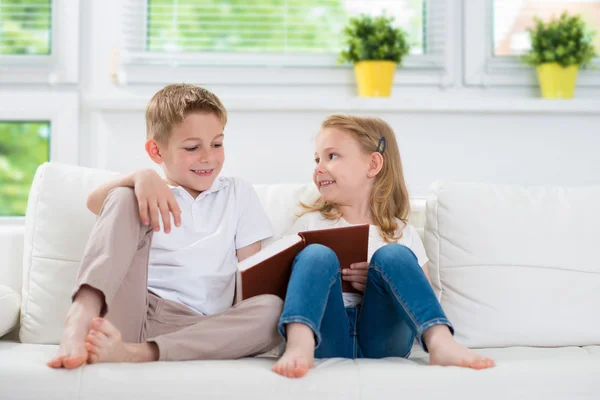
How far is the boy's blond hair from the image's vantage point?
5.41 ft

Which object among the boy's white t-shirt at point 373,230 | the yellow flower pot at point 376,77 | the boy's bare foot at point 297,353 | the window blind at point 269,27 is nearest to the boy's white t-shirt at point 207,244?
the boy's white t-shirt at point 373,230

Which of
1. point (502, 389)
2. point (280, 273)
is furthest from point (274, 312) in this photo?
point (502, 389)

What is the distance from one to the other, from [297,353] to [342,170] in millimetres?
657

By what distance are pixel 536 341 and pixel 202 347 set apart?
0.88 metres

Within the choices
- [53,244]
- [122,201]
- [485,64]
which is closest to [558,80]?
[485,64]

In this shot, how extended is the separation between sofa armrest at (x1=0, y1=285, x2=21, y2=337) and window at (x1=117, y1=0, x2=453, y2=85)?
0.98m

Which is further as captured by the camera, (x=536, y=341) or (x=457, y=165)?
(x=457, y=165)

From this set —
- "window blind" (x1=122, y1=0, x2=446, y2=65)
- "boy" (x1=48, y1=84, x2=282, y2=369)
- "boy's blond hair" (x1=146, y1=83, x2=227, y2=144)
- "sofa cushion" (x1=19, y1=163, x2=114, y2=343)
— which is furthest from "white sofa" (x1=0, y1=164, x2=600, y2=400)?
"window blind" (x1=122, y1=0, x2=446, y2=65)

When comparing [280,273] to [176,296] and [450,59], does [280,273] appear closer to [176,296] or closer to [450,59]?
[176,296]

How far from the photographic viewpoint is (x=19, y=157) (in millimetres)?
2428

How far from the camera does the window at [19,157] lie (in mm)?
2379

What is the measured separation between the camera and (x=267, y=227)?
67.7 inches

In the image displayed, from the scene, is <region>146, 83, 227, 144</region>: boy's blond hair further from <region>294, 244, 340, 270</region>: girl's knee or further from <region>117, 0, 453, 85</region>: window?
<region>117, 0, 453, 85</region>: window

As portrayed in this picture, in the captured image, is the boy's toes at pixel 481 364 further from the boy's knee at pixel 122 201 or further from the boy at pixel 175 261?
the boy's knee at pixel 122 201
